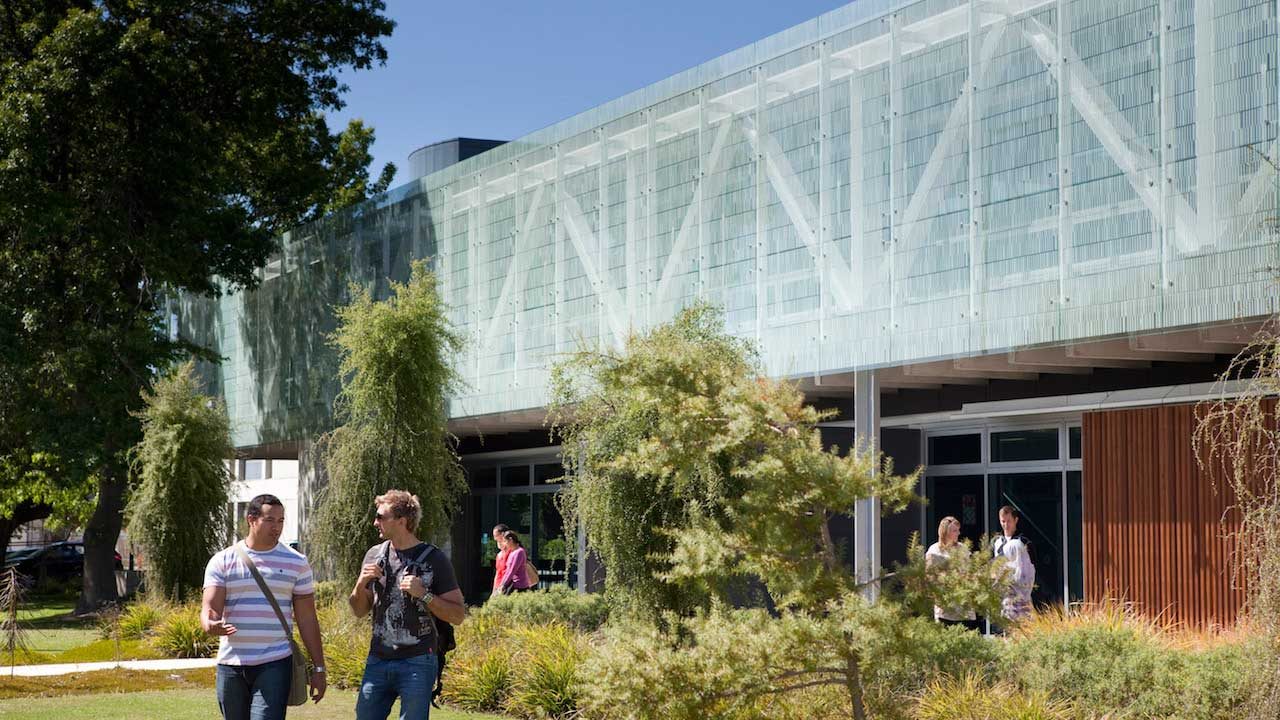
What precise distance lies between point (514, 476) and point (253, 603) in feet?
78.2

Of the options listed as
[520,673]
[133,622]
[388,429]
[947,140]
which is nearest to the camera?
[520,673]

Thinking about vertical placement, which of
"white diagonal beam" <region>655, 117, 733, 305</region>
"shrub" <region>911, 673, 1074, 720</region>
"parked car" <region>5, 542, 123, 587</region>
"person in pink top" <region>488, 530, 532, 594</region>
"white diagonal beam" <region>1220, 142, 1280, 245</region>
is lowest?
"parked car" <region>5, 542, 123, 587</region>

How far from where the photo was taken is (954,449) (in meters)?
20.7

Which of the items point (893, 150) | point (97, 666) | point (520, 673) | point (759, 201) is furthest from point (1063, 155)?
point (97, 666)

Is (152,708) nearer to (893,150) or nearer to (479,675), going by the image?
(479,675)

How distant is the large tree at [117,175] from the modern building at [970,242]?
8199mm

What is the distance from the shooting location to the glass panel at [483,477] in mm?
32125

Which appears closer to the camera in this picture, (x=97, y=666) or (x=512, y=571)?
(x=97, y=666)

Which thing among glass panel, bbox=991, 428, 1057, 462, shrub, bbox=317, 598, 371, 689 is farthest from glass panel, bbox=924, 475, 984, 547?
shrub, bbox=317, 598, 371, 689

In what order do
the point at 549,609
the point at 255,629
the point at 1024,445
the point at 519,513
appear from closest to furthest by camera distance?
the point at 255,629
the point at 1024,445
the point at 549,609
the point at 519,513

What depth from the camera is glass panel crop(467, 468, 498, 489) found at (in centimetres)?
3212

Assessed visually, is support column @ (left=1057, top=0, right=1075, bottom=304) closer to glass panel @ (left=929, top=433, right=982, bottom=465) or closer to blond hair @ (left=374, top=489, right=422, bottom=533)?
glass panel @ (left=929, top=433, right=982, bottom=465)

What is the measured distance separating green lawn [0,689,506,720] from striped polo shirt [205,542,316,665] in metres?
5.76

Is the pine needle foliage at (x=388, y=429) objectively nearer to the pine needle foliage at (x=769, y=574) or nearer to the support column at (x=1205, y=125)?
the pine needle foliage at (x=769, y=574)
